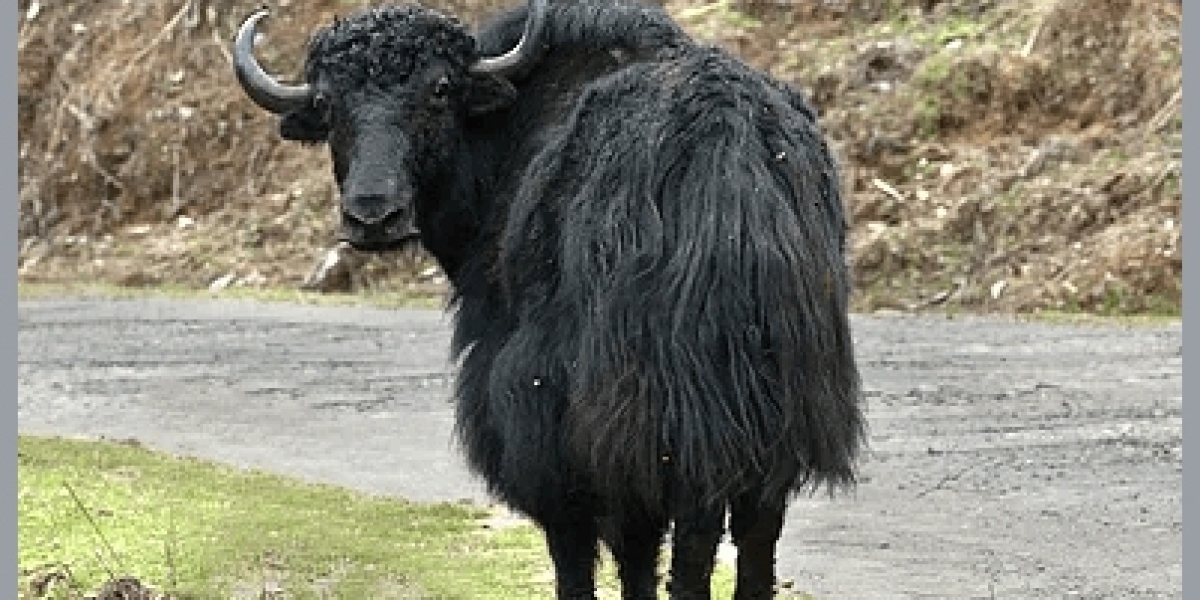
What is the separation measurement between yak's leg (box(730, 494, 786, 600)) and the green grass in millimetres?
1871

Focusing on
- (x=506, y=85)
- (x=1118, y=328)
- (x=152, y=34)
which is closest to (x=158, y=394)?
(x=1118, y=328)

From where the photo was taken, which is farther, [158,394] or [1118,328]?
[1118,328]

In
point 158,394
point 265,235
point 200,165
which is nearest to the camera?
point 158,394

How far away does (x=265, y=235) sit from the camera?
26.0 metres

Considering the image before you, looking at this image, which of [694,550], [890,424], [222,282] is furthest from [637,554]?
[222,282]

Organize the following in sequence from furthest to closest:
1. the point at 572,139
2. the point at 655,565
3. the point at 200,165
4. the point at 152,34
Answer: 1. the point at 152,34
2. the point at 200,165
3. the point at 655,565
4. the point at 572,139

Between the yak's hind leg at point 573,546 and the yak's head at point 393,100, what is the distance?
0.87m

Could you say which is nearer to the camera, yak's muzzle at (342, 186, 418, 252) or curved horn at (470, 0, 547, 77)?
yak's muzzle at (342, 186, 418, 252)

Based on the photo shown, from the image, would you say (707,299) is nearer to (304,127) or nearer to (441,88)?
(441,88)

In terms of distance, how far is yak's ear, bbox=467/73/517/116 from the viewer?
621 centimetres

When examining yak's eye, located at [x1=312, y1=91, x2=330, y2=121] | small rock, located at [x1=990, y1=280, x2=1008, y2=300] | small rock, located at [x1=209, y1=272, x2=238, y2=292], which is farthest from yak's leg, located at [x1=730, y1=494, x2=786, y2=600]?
small rock, located at [x1=209, y1=272, x2=238, y2=292]

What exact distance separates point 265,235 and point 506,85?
20.2 m

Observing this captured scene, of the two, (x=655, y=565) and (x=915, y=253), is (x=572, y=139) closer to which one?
(x=655, y=565)

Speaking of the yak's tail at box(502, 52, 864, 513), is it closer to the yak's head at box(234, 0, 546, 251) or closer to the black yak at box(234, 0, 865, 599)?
the black yak at box(234, 0, 865, 599)
